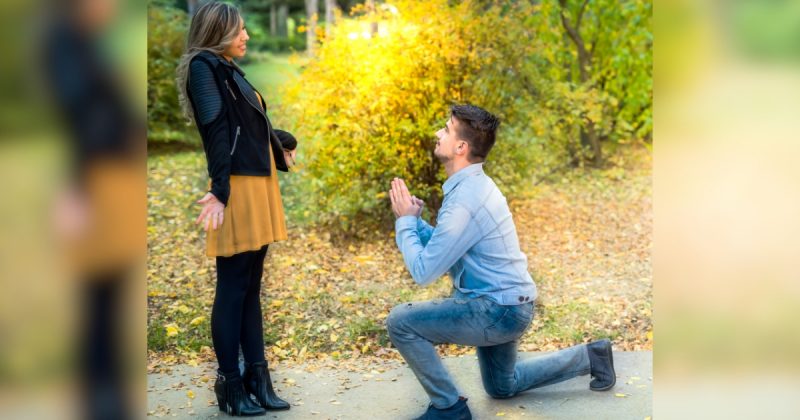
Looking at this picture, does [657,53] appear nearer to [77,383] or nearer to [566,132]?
[77,383]

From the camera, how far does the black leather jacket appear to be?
3109mm

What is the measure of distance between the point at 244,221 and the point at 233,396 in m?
0.66

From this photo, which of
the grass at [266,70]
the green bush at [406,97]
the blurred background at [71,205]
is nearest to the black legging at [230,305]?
the blurred background at [71,205]

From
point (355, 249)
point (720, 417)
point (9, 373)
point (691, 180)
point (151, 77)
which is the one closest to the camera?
point (9, 373)

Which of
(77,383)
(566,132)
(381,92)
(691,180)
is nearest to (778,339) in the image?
(691,180)

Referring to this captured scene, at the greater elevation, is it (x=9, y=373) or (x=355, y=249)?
(x=9, y=373)

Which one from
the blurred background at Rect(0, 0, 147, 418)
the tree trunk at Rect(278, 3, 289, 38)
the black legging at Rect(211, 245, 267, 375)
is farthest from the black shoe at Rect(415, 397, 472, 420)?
the tree trunk at Rect(278, 3, 289, 38)

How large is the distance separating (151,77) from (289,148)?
452cm

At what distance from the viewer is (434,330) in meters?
3.09

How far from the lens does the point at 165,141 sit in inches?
318

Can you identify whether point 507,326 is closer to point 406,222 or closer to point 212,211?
point 406,222

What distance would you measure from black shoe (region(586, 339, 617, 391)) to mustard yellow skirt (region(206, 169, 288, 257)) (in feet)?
4.39

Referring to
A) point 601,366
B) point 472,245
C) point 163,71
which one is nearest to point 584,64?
point 163,71

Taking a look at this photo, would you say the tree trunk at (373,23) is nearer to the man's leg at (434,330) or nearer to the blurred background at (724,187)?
the man's leg at (434,330)
